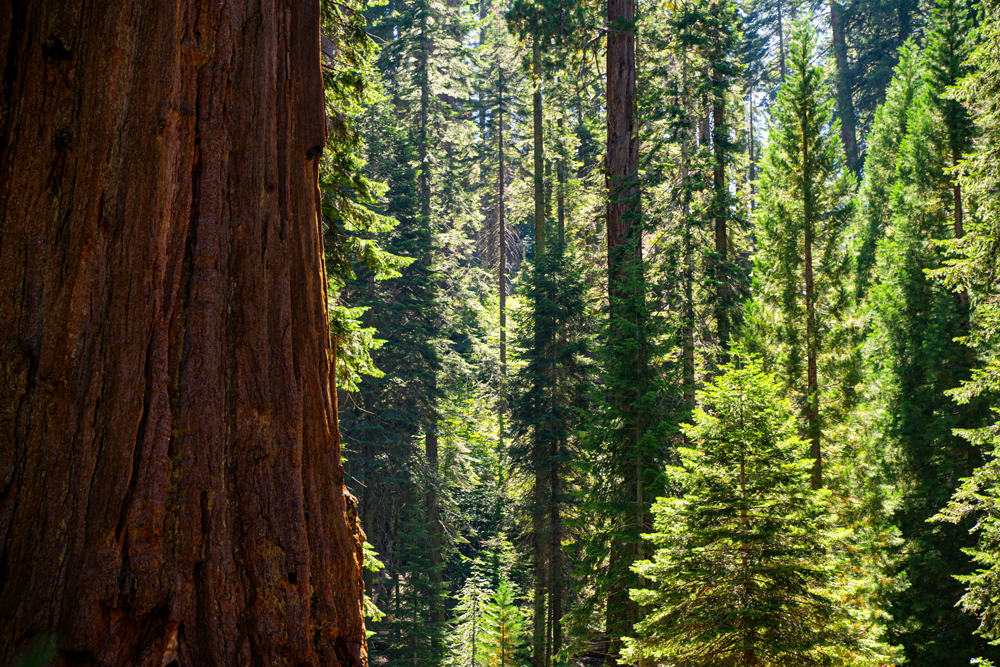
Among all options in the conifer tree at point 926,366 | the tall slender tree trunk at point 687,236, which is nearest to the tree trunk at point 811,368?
the tall slender tree trunk at point 687,236

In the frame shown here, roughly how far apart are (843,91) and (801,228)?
114 ft

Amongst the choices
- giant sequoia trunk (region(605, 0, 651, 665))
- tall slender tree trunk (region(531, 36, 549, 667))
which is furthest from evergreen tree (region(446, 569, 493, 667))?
giant sequoia trunk (region(605, 0, 651, 665))

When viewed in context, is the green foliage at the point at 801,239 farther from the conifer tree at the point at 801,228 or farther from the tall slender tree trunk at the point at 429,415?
the tall slender tree trunk at the point at 429,415

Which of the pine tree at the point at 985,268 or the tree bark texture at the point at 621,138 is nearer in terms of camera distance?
the pine tree at the point at 985,268

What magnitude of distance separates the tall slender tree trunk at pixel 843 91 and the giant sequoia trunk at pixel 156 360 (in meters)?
42.3

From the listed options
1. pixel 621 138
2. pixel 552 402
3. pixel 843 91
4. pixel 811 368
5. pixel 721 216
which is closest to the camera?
pixel 621 138

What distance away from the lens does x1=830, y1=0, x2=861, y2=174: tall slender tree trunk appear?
3962 centimetres

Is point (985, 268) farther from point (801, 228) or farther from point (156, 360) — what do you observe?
point (156, 360)

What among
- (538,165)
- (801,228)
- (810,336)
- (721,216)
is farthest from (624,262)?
(538,165)

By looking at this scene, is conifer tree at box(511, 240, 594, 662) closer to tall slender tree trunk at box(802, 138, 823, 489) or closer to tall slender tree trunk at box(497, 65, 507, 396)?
tall slender tree trunk at box(802, 138, 823, 489)

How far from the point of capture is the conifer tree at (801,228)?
42.2 ft

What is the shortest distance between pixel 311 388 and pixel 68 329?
47.0 inches

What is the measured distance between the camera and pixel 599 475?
10672 mm

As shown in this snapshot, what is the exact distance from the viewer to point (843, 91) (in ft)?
134
